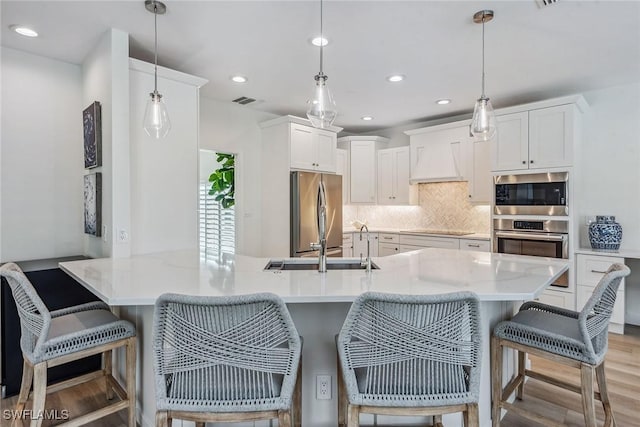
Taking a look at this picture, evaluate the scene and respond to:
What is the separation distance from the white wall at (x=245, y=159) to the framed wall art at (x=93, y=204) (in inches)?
63.7

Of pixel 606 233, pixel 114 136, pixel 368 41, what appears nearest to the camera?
pixel 114 136

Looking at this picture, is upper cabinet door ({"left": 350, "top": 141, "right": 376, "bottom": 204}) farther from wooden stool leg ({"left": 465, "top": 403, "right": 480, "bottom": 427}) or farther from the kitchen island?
wooden stool leg ({"left": 465, "top": 403, "right": 480, "bottom": 427})

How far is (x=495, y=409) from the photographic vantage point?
6.23ft

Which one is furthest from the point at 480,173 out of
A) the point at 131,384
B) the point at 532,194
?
the point at 131,384

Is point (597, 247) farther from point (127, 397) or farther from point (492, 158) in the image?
point (127, 397)

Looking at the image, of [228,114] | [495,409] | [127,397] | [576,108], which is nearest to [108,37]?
[228,114]

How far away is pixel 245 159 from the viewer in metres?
4.60

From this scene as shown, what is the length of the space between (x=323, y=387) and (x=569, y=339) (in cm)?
121

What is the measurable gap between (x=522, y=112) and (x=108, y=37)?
13.3 ft

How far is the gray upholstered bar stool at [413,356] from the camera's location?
1.24m

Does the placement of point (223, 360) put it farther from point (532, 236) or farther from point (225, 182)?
point (225, 182)

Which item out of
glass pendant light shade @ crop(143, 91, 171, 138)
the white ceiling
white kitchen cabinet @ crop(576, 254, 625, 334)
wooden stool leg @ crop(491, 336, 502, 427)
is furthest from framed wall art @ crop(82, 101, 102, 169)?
white kitchen cabinet @ crop(576, 254, 625, 334)

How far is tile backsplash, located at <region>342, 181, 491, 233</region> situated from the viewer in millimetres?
4949

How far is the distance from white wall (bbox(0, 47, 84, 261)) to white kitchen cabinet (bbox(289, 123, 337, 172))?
2266mm
